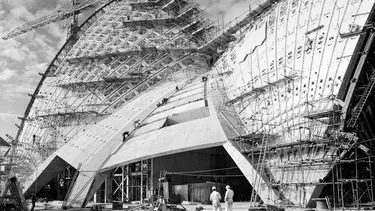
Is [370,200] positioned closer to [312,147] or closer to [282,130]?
[312,147]

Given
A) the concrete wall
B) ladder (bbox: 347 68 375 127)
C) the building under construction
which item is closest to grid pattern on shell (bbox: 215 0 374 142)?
the building under construction

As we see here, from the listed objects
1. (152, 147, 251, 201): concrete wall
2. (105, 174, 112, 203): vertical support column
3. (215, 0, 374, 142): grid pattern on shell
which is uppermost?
(215, 0, 374, 142): grid pattern on shell

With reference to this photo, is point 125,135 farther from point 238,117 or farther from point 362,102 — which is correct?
point 362,102

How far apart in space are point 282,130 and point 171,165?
1269 cm

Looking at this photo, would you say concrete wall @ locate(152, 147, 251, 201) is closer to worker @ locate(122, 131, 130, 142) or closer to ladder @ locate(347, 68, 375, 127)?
worker @ locate(122, 131, 130, 142)

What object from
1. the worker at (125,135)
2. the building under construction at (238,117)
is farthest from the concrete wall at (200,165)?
the worker at (125,135)

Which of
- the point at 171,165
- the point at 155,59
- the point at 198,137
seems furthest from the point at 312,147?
the point at 155,59

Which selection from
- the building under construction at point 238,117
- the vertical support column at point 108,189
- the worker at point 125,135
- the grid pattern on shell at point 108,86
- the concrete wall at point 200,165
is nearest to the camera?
the building under construction at point 238,117

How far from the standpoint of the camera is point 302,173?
23469 mm

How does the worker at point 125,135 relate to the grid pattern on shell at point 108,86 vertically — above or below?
below

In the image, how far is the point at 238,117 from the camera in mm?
30719

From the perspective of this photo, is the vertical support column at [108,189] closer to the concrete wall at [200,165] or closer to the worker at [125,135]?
the worker at [125,135]

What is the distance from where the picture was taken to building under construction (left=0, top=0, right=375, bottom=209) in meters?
23.3

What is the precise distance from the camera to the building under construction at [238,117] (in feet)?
76.5
